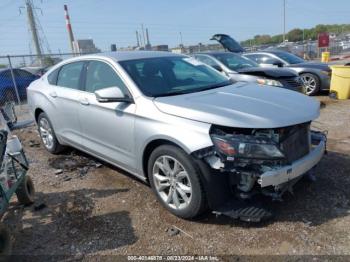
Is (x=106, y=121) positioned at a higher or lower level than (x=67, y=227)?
higher

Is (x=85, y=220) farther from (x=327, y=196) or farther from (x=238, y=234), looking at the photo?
(x=327, y=196)

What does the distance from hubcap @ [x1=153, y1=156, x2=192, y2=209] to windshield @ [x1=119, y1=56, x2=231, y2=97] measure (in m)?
0.77

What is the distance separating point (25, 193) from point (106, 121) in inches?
49.4

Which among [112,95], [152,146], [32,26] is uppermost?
[32,26]

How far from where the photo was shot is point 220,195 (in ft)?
9.91

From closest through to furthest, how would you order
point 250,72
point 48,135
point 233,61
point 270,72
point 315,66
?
point 48,135 → point 270,72 → point 250,72 → point 233,61 → point 315,66

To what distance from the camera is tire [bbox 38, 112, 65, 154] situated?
5418 millimetres

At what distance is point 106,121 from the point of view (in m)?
3.93

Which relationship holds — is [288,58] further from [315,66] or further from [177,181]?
[177,181]

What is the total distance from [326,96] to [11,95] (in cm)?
1035

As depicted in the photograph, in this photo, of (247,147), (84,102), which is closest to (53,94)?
(84,102)

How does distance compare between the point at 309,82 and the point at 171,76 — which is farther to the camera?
the point at 309,82

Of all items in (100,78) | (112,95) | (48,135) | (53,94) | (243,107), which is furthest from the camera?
(48,135)

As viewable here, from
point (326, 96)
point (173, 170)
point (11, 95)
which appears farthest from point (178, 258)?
point (11, 95)
